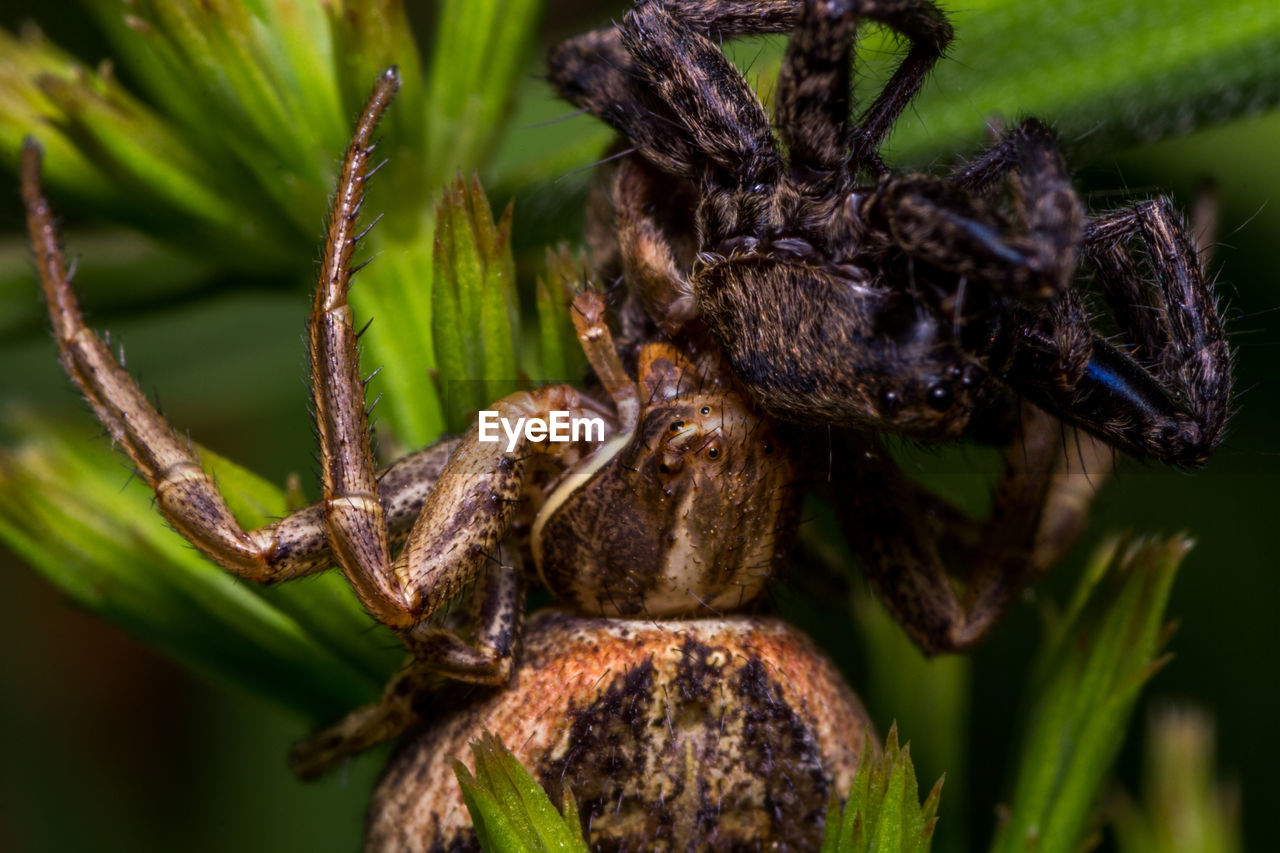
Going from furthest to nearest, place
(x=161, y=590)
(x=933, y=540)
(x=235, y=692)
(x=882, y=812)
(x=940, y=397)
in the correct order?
1. (x=235, y=692)
2. (x=933, y=540)
3. (x=161, y=590)
4. (x=940, y=397)
5. (x=882, y=812)

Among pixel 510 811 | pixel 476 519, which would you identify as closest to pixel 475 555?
pixel 476 519

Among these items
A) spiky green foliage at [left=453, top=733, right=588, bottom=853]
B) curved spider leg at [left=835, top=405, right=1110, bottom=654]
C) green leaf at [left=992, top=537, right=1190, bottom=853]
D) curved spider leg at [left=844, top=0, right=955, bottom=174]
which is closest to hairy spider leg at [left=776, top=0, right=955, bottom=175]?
curved spider leg at [left=844, top=0, right=955, bottom=174]

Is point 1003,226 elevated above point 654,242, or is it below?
below

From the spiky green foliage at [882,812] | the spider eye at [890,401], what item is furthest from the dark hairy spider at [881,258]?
the spiky green foliage at [882,812]

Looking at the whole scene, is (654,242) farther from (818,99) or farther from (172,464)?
(172,464)

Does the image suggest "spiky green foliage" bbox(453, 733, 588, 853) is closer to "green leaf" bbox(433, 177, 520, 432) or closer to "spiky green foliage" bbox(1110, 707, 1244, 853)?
"green leaf" bbox(433, 177, 520, 432)

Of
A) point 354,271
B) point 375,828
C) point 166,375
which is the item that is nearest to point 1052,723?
point 375,828
